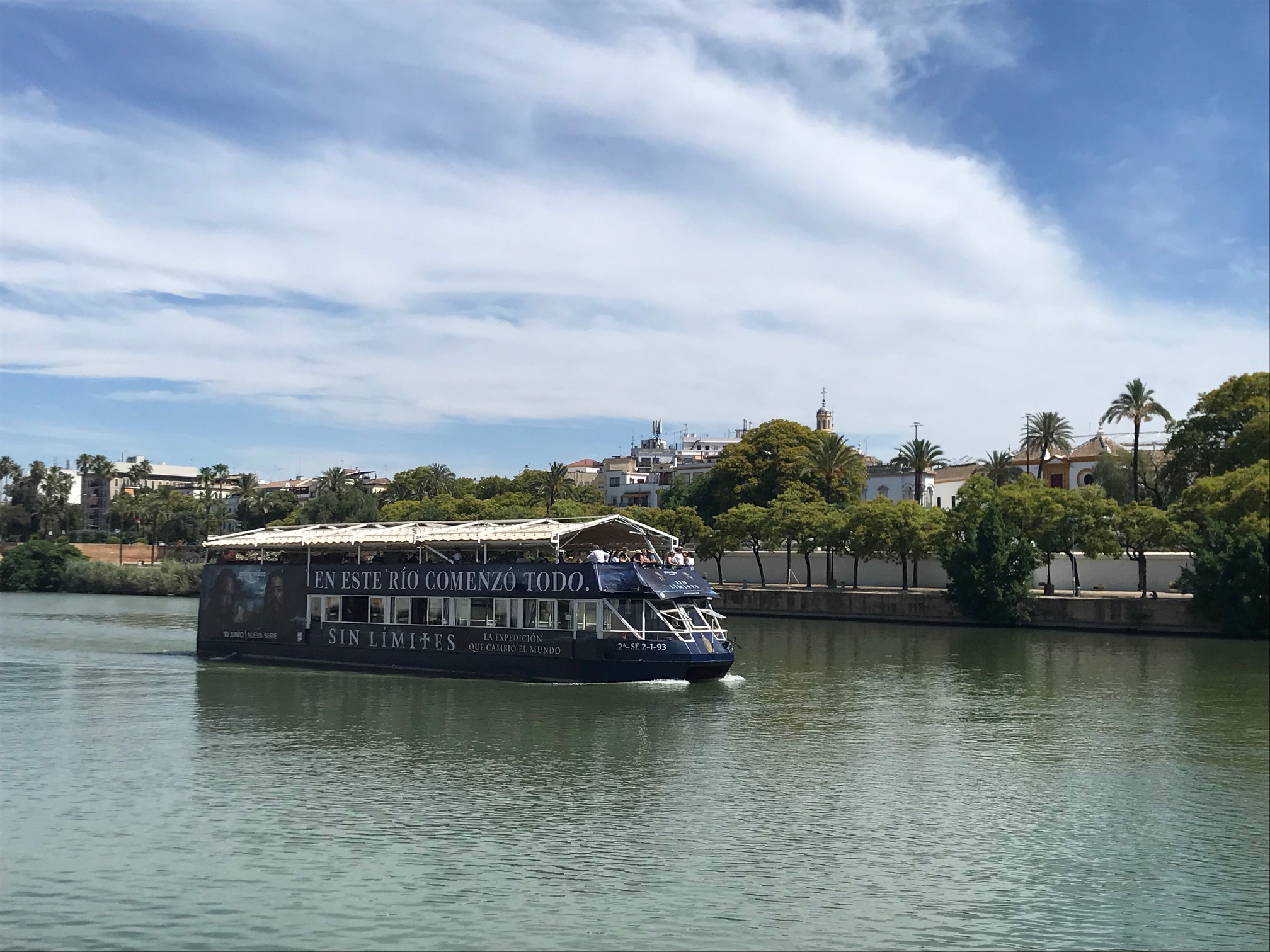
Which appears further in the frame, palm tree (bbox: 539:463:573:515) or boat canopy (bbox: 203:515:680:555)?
palm tree (bbox: 539:463:573:515)

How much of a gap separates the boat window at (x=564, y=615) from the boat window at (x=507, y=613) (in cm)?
171

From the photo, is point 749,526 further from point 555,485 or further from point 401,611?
point 401,611

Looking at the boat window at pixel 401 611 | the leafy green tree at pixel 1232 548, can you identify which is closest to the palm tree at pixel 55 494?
the boat window at pixel 401 611

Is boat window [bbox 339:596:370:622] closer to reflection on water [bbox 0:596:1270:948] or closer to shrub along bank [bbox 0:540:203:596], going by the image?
reflection on water [bbox 0:596:1270:948]

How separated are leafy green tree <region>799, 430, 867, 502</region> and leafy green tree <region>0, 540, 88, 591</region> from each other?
71.3 m

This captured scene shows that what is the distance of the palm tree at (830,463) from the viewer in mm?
105688

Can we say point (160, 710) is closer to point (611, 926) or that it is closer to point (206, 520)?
point (611, 926)

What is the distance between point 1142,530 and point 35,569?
100 meters

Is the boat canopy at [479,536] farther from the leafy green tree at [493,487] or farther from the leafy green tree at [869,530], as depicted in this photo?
the leafy green tree at [493,487]

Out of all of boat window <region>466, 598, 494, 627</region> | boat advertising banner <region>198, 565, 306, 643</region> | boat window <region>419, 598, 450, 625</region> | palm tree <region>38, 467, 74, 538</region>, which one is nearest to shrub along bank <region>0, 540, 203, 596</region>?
palm tree <region>38, 467, 74, 538</region>

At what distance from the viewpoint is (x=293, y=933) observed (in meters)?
19.9

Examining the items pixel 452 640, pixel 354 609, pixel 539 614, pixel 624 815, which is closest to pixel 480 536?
pixel 539 614

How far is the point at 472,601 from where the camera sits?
155ft

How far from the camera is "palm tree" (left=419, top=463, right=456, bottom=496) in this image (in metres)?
146
